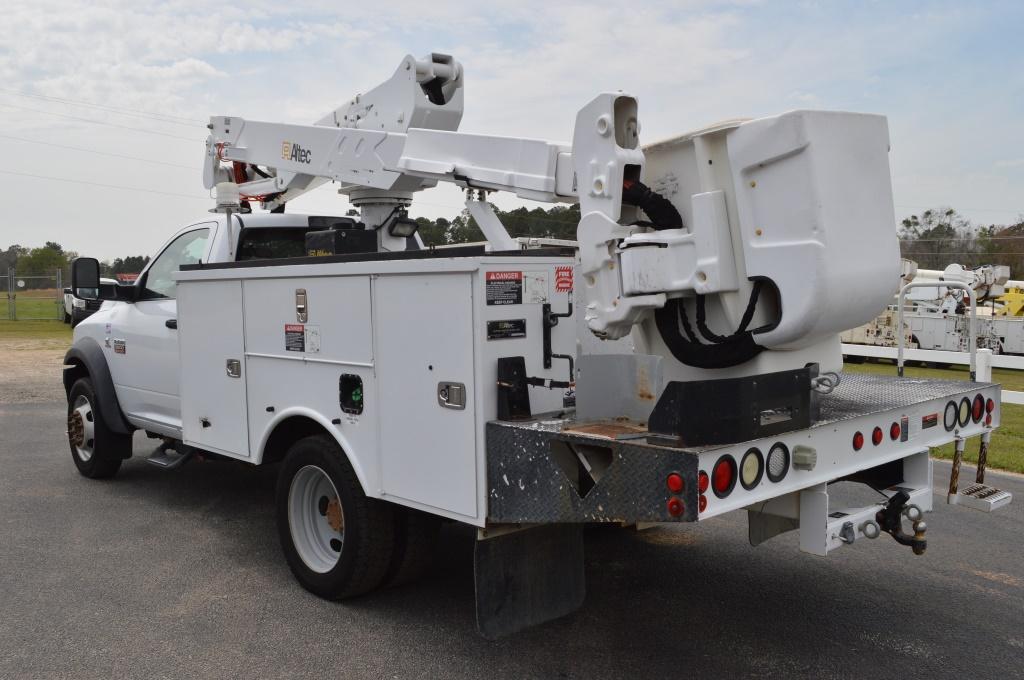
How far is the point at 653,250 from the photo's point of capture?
4008 millimetres

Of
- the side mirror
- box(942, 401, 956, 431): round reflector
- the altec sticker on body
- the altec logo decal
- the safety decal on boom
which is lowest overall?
box(942, 401, 956, 431): round reflector

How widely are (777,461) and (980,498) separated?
181 cm

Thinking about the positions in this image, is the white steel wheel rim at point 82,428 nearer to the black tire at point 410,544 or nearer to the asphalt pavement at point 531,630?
the asphalt pavement at point 531,630

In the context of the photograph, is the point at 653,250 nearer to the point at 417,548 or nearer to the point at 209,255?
the point at 417,548

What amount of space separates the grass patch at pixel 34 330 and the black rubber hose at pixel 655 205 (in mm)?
23018

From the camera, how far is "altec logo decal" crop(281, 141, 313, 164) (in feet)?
21.9

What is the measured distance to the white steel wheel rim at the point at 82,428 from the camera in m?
7.70

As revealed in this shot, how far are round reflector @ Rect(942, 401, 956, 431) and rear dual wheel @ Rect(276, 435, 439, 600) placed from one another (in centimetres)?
271

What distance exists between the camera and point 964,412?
190 inches

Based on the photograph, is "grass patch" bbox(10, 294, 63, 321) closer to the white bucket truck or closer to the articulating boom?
the white bucket truck

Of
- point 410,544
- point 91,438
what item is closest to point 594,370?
point 410,544

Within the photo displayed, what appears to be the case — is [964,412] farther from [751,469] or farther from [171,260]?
[171,260]

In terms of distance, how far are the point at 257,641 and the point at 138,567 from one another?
1527 mm

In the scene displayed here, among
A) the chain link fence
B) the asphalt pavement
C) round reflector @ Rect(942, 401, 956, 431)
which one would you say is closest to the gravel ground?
the asphalt pavement
